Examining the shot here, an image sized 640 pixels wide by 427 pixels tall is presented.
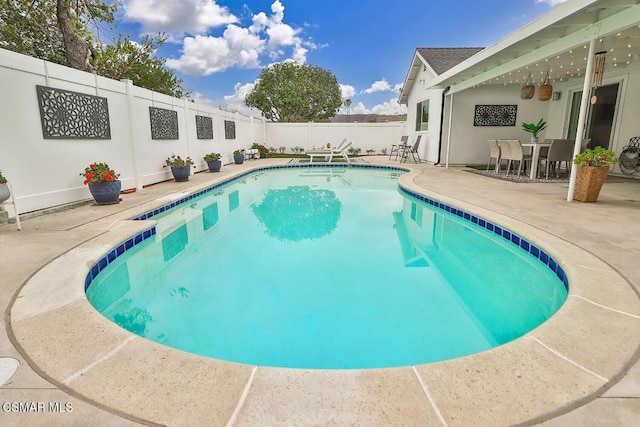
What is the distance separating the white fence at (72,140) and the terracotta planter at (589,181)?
7338mm

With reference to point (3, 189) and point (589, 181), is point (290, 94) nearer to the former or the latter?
point (589, 181)

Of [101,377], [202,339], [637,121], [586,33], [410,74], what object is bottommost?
[202,339]

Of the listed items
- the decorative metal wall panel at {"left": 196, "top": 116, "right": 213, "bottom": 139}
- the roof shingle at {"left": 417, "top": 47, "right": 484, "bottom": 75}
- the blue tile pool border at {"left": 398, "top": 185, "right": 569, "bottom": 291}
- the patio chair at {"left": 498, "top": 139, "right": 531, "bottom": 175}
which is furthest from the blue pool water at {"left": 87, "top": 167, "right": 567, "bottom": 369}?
the roof shingle at {"left": 417, "top": 47, "right": 484, "bottom": 75}

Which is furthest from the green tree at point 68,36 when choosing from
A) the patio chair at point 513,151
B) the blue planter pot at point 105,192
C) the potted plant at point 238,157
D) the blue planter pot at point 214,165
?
the patio chair at point 513,151

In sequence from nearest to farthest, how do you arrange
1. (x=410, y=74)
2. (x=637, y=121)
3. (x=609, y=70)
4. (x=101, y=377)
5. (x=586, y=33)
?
(x=101, y=377) → (x=586, y=33) → (x=637, y=121) → (x=609, y=70) → (x=410, y=74)

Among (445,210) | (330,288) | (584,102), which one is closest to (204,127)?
(445,210)

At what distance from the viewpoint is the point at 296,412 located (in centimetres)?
129

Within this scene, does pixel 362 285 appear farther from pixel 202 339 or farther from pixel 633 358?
pixel 633 358

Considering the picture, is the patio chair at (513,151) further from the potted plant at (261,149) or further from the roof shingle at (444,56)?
the potted plant at (261,149)

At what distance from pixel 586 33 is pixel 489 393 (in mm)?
5459

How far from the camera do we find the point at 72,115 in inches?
201

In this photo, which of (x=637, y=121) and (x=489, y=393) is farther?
(x=637, y=121)

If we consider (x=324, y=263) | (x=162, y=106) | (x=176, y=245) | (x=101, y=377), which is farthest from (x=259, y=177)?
(x=101, y=377)

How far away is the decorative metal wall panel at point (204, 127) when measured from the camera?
973 cm
